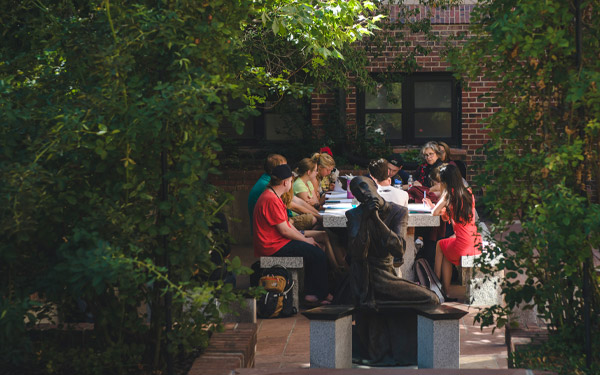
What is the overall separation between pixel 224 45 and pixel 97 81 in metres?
0.78

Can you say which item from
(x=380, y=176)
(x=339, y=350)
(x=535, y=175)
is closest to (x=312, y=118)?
(x=380, y=176)

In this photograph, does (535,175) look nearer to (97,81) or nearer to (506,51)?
(506,51)

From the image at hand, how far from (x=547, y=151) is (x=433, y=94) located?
11.3 meters

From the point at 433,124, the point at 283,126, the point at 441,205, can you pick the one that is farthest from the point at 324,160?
the point at 433,124

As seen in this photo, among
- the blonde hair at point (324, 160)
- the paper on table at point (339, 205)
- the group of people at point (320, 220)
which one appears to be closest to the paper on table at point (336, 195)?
the blonde hair at point (324, 160)

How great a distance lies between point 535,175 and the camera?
463cm

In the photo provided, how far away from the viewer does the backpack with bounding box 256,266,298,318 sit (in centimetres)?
802

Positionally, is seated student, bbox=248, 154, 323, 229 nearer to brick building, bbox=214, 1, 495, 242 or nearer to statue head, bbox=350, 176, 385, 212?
statue head, bbox=350, 176, 385, 212

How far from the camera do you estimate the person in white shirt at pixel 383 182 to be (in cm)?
841

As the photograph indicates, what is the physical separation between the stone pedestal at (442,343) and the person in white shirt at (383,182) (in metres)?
2.88

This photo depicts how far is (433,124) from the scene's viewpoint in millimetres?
15727

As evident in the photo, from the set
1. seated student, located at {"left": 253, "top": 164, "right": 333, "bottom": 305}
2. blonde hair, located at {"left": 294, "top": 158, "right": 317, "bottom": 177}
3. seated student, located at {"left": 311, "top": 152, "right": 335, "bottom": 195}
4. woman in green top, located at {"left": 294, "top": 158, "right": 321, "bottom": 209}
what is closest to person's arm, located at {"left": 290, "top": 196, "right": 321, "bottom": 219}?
woman in green top, located at {"left": 294, "top": 158, "right": 321, "bottom": 209}

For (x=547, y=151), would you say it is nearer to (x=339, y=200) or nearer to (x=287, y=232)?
(x=287, y=232)

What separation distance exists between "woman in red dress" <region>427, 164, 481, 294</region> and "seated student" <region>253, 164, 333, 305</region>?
1.44 metres
